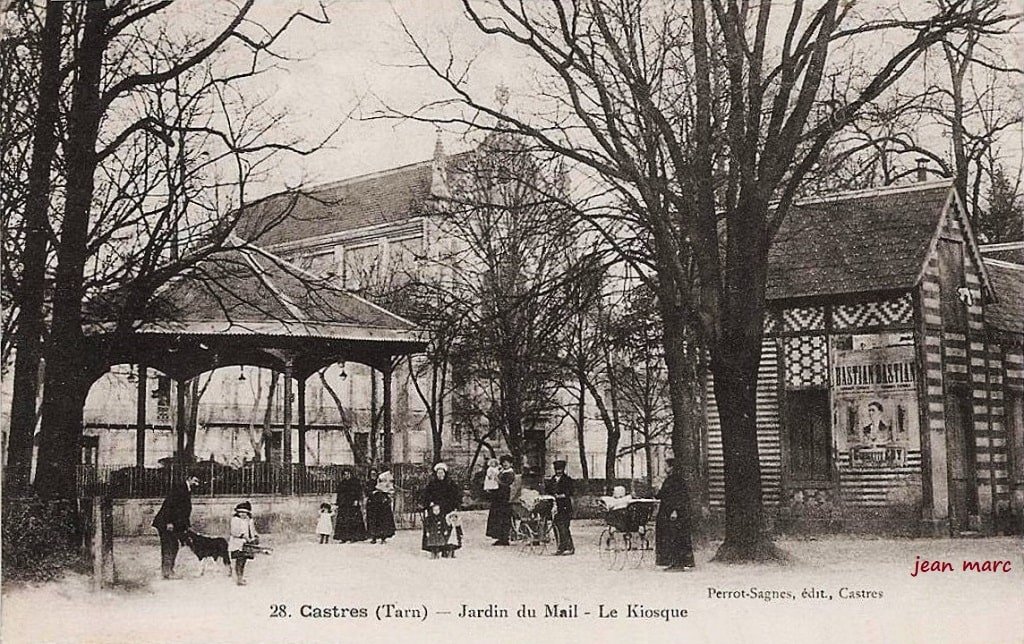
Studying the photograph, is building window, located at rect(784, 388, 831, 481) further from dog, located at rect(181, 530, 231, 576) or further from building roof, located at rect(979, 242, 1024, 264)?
dog, located at rect(181, 530, 231, 576)

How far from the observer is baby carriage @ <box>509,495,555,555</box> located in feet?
43.3

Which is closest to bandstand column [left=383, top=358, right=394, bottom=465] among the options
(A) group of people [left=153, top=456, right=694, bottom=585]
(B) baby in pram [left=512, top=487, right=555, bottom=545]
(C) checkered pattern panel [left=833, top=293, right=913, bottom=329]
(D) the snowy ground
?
(A) group of people [left=153, top=456, right=694, bottom=585]

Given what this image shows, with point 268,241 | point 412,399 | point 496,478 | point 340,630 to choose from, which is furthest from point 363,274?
point 340,630

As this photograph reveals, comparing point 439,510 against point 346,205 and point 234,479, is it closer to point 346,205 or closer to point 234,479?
point 234,479

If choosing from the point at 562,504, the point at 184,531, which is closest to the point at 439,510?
the point at 562,504

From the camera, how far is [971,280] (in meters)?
14.7

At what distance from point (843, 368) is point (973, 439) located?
181cm

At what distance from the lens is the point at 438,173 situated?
14234mm

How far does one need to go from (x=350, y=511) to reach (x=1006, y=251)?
8.00 metres

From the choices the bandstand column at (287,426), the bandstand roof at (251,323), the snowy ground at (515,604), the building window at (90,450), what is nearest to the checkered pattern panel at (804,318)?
the snowy ground at (515,604)

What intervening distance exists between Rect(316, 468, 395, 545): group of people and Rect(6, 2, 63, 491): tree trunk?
3289 millimetres

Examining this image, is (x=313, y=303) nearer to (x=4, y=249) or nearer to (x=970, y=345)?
(x=4, y=249)

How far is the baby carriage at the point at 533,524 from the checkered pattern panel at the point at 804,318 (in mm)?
4058

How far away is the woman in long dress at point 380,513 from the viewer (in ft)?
47.0
